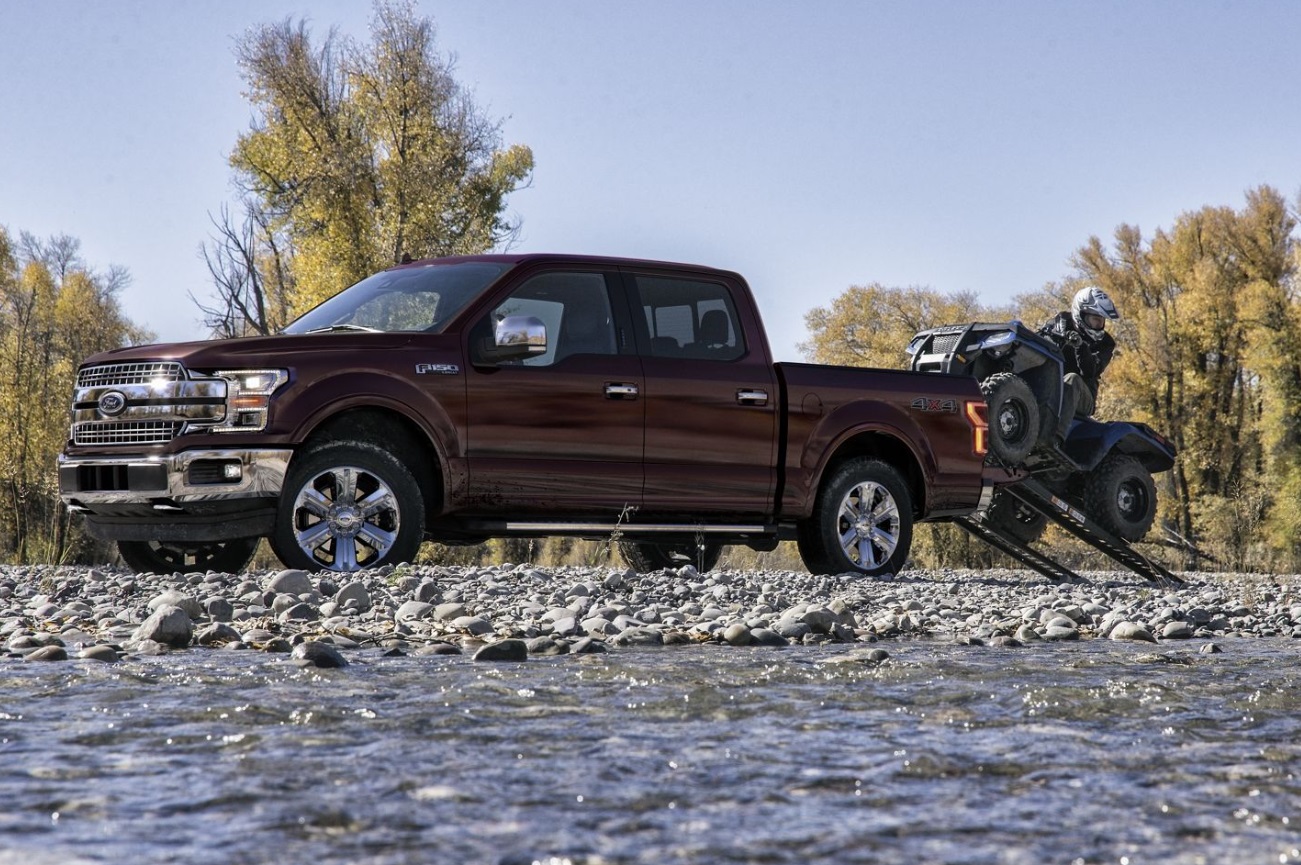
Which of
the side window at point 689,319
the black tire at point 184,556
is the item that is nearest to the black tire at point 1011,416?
the side window at point 689,319

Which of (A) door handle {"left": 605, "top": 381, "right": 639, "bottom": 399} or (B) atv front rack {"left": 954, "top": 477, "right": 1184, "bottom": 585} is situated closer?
(A) door handle {"left": 605, "top": 381, "right": 639, "bottom": 399}

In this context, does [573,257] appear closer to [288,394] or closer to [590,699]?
[288,394]

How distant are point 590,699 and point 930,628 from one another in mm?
3216

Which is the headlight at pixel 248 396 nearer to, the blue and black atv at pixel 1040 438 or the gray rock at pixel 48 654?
the gray rock at pixel 48 654

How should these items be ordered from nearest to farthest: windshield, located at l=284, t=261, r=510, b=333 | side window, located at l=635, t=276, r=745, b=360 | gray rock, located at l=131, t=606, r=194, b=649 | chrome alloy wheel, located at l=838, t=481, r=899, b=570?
gray rock, located at l=131, t=606, r=194, b=649 → windshield, located at l=284, t=261, r=510, b=333 → side window, located at l=635, t=276, r=745, b=360 → chrome alloy wheel, located at l=838, t=481, r=899, b=570

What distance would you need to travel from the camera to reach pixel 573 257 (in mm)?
8734

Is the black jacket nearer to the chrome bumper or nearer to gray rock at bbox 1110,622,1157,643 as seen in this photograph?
gray rock at bbox 1110,622,1157,643

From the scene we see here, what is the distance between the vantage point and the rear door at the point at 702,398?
28.6 ft

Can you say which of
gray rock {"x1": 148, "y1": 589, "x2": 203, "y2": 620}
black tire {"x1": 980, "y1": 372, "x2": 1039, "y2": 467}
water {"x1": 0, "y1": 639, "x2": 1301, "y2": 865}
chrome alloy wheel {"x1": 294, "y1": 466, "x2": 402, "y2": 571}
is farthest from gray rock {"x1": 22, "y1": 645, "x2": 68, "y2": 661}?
black tire {"x1": 980, "y1": 372, "x2": 1039, "y2": 467}

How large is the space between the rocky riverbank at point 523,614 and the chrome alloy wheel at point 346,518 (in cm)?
30

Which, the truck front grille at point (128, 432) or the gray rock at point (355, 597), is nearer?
the gray rock at point (355, 597)

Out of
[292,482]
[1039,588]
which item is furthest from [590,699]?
[1039,588]

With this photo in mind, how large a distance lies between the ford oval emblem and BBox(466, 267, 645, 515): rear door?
187 centimetres

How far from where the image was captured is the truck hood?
7.67 metres
